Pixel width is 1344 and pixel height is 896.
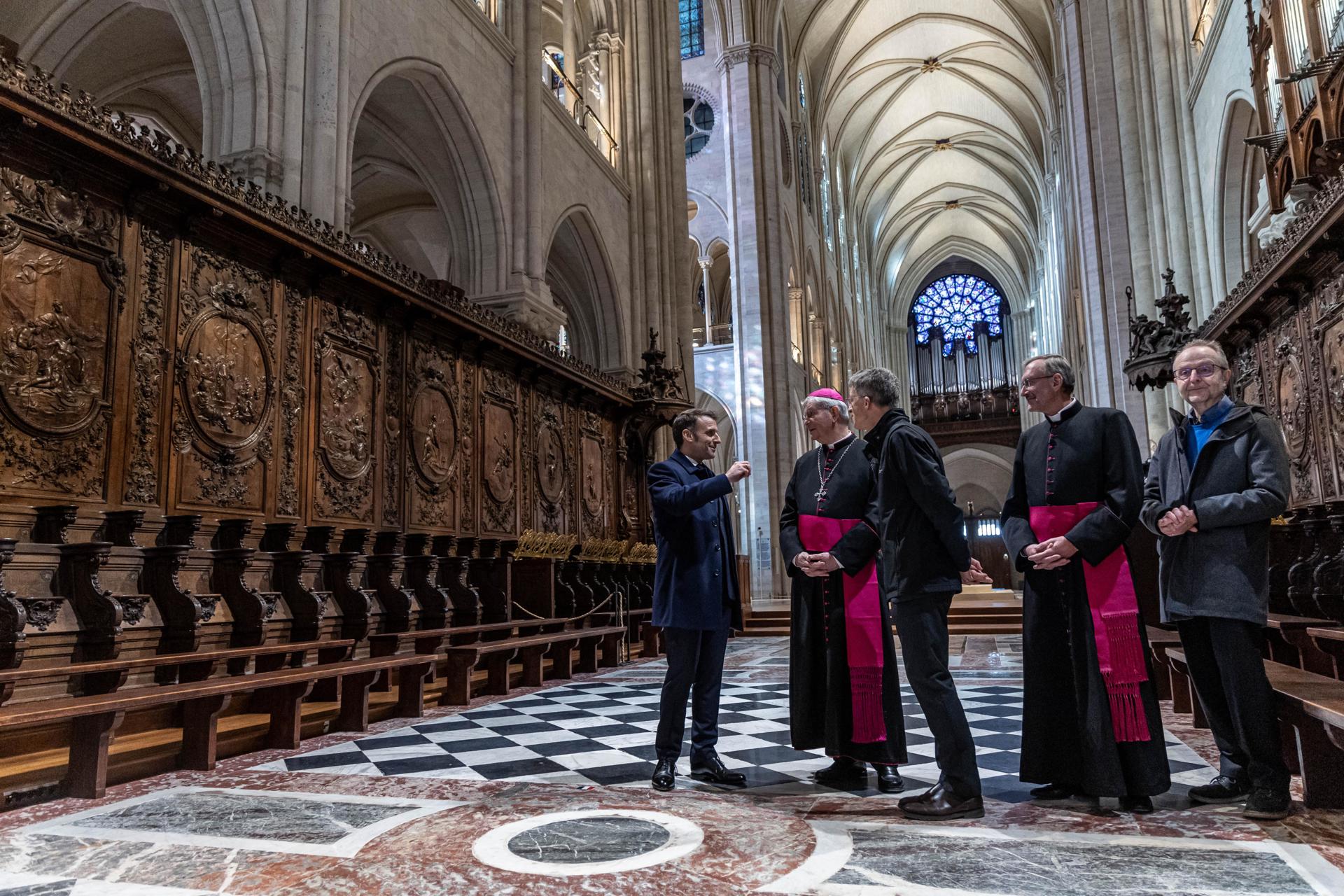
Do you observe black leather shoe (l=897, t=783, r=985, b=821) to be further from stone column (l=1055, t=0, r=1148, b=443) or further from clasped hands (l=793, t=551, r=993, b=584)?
stone column (l=1055, t=0, r=1148, b=443)

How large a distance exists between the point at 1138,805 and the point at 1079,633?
533mm

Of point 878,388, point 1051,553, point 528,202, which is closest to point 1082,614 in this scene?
point 1051,553

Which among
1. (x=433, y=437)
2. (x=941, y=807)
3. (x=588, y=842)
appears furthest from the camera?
(x=433, y=437)

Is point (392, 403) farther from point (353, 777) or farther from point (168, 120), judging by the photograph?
point (168, 120)

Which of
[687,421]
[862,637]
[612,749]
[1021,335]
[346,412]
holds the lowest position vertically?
[612,749]

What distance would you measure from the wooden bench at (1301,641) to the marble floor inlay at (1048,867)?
2.07 metres

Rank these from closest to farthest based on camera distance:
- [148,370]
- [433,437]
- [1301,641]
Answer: [1301,641] < [148,370] < [433,437]

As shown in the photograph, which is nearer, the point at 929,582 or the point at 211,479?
the point at 929,582

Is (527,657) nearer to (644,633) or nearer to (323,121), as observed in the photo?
(644,633)

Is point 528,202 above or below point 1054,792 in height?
above

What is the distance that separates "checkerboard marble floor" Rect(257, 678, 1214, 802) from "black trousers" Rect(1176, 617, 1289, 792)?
0.41 m

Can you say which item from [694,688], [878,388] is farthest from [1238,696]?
[694,688]

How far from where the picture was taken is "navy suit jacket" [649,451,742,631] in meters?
3.55

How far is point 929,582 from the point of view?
3004mm
